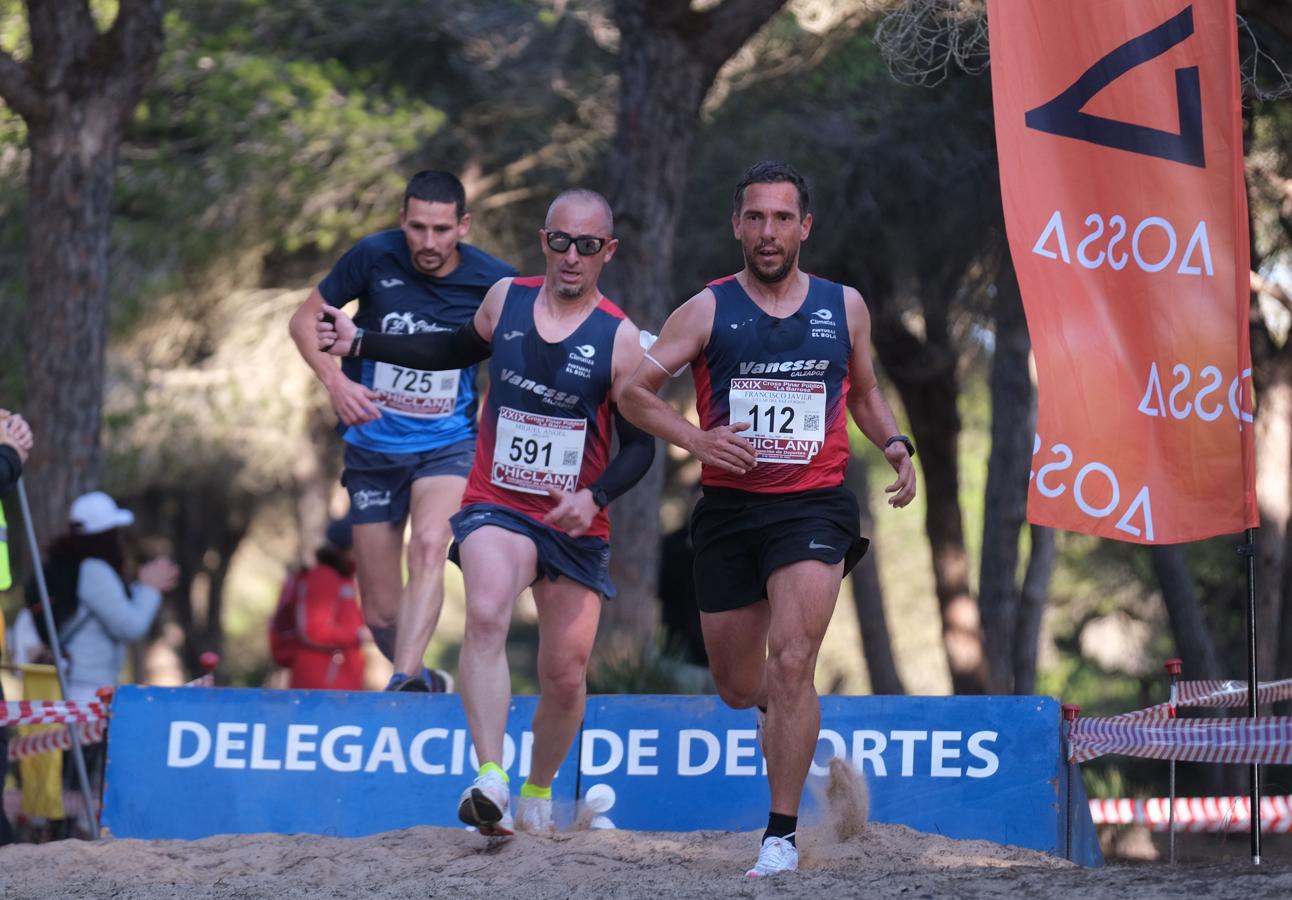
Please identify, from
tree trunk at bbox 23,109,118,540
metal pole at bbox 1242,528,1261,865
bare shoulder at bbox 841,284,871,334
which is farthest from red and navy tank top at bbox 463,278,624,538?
tree trunk at bbox 23,109,118,540

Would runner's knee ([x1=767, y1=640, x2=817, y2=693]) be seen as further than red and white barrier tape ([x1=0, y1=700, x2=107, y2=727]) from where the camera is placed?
No

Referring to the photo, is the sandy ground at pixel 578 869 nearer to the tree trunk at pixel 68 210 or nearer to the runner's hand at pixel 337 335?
the runner's hand at pixel 337 335

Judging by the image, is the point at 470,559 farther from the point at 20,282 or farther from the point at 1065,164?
the point at 20,282

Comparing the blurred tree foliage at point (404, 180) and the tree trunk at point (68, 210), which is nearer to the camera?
the tree trunk at point (68, 210)

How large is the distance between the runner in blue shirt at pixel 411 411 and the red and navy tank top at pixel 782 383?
6.34 ft

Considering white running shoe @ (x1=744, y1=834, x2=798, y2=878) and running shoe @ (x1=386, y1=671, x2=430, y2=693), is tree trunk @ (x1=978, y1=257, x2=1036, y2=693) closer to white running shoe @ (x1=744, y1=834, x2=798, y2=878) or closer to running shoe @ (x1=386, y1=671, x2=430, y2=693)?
running shoe @ (x1=386, y1=671, x2=430, y2=693)

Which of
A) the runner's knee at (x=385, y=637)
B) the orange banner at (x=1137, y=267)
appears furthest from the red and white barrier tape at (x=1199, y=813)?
the runner's knee at (x=385, y=637)

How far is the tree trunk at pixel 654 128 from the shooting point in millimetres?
10664

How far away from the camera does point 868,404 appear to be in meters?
6.16

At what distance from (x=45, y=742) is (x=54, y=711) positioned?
1.10 metres

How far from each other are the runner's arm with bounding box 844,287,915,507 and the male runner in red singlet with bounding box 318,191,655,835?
0.78 metres

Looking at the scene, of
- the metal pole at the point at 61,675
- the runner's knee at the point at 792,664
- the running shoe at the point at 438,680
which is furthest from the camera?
the running shoe at the point at 438,680

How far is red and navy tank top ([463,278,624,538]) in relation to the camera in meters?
6.18

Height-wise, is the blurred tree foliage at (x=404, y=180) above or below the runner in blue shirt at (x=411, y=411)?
above
